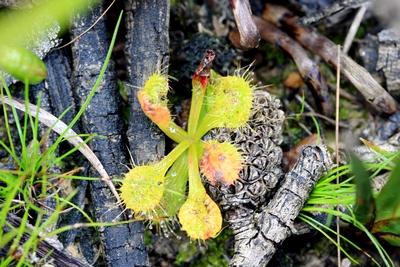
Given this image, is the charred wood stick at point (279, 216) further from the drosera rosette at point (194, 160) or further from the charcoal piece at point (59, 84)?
the charcoal piece at point (59, 84)

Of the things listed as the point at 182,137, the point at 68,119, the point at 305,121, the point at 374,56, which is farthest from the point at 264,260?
the point at 374,56

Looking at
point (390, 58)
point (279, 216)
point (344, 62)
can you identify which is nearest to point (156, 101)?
point (279, 216)

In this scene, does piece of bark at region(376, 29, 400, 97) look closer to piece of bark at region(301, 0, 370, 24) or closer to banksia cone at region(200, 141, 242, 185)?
piece of bark at region(301, 0, 370, 24)

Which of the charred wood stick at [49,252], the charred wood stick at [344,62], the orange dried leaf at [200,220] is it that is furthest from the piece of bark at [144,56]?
the charred wood stick at [344,62]

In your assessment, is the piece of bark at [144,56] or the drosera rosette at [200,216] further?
the piece of bark at [144,56]

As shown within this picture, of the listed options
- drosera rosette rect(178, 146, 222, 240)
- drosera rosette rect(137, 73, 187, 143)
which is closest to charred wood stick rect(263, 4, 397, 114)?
drosera rosette rect(137, 73, 187, 143)

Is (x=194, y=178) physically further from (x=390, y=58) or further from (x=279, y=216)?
(x=390, y=58)
